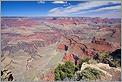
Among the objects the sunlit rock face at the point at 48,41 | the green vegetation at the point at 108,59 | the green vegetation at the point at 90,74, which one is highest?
the sunlit rock face at the point at 48,41

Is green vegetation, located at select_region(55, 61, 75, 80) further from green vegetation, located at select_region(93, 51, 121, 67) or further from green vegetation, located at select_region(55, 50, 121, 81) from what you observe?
green vegetation, located at select_region(93, 51, 121, 67)

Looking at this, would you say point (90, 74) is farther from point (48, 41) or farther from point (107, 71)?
point (48, 41)

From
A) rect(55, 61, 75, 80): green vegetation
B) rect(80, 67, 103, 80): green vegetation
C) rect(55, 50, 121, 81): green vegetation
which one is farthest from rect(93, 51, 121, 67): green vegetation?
rect(55, 61, 75, 80): green vegetation

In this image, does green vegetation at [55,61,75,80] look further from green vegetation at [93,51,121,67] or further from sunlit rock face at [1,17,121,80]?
green vegetation at [93,51,121,67]

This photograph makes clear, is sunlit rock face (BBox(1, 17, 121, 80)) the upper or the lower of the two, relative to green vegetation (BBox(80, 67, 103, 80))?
upper

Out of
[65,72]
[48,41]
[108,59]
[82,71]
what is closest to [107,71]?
[108,59]

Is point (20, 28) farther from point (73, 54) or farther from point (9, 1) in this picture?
point (73, 54)

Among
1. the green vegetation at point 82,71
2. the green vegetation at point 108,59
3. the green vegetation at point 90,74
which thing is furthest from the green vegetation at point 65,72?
the green vegetation at point 108,59

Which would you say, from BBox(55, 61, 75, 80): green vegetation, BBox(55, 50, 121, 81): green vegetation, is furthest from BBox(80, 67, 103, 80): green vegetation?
BBox(55, 61, 75, 80): green vegetation

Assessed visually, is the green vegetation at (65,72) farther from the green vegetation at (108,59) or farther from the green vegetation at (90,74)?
the green vegetation at (108,59)

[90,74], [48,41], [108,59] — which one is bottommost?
[90,74]

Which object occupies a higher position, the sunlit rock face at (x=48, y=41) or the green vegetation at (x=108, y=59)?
the sunlit rock face at (x=48, y=41)

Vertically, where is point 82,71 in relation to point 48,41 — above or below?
below

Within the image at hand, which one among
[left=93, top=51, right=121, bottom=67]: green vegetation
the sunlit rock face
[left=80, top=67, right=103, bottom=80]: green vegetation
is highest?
the sunlit rock face
